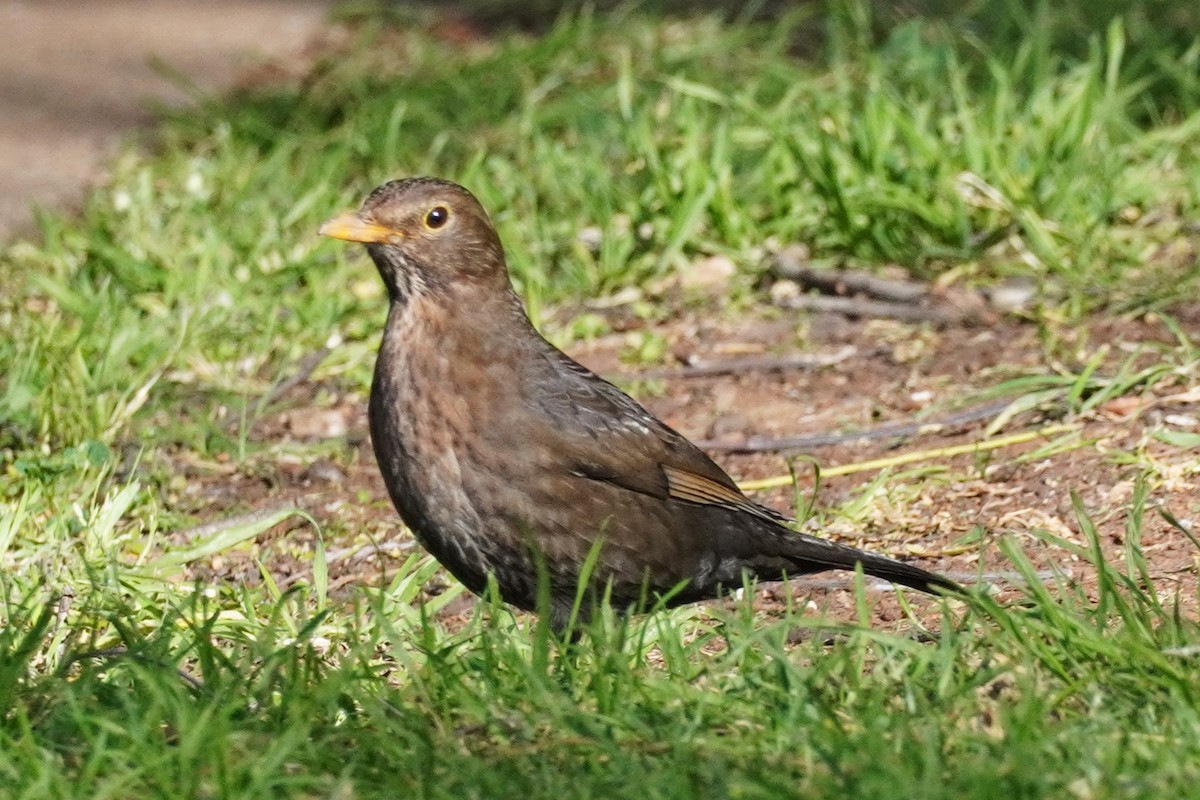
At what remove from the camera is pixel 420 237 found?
4.70 metres

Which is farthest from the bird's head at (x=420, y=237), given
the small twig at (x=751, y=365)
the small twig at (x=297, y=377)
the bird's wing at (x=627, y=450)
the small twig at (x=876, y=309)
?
the small twig at (x=876, y=309)

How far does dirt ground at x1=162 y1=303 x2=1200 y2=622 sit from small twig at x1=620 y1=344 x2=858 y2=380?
0.01 metres

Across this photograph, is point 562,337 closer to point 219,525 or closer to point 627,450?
point 219,525

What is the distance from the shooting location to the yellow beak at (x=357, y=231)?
4617 mm

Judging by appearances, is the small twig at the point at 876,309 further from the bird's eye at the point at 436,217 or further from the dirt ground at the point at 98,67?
the dirt ground at the point at 98,67

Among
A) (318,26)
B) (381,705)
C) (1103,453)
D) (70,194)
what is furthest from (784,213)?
(318,26)

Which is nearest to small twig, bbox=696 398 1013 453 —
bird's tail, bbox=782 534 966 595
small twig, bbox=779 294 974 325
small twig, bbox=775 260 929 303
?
small twig, bbox=779 294 974 325

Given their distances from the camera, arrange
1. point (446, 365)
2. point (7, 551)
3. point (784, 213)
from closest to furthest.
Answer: point (446, 365)
point (7, 551)
point (784, 213)

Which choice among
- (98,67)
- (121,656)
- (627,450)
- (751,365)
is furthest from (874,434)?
(98,67)

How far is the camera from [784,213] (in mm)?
6863

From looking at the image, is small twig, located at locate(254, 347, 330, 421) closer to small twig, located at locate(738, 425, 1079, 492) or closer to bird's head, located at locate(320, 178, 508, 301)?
bird's head, located at locate(320, 178, 508, 301)

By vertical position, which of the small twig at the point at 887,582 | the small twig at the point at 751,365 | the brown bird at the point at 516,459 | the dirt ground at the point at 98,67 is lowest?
the small twig at the point at 887,582

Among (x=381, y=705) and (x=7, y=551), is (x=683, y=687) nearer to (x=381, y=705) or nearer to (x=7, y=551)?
(x=381, y=705)

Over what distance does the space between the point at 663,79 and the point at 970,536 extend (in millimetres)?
3336
